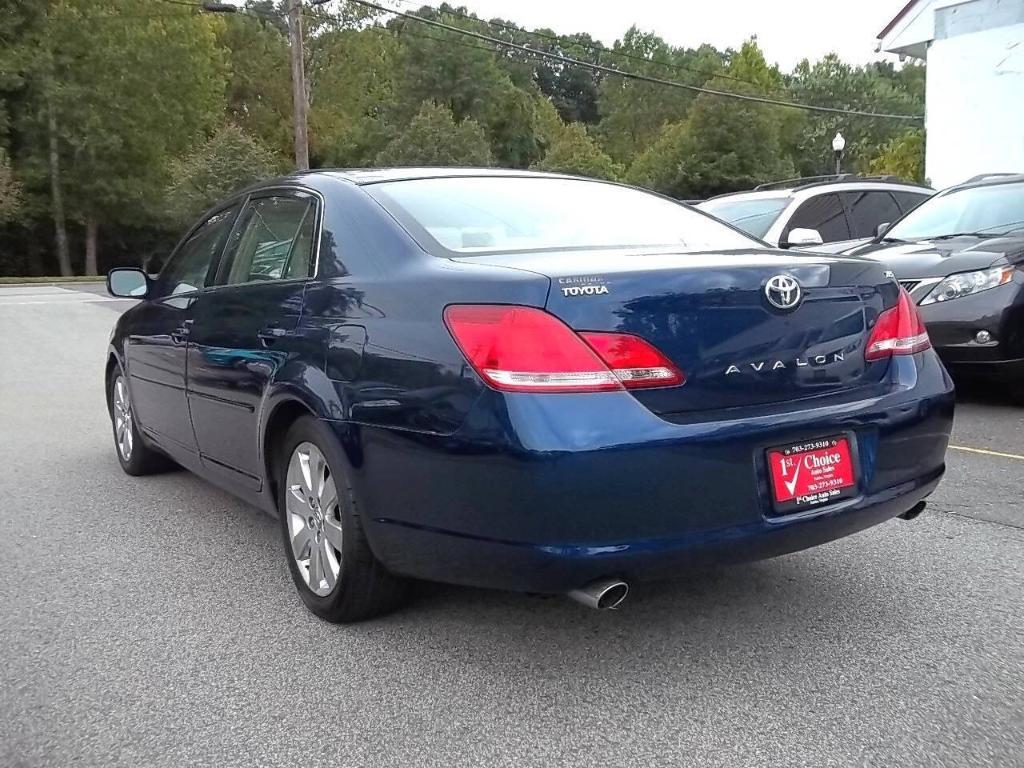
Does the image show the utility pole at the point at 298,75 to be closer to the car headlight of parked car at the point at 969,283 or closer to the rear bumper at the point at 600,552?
the car headlight of parked car at the point at 969,283

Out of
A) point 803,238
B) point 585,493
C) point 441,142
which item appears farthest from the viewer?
point 441,142

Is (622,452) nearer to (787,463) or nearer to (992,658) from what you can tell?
(787,463)

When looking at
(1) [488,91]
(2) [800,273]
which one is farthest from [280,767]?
(1) [488,91]

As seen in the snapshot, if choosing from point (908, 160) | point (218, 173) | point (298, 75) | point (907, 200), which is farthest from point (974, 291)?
point (218, 173)

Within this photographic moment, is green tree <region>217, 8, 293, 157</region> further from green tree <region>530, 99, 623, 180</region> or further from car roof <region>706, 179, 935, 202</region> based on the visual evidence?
car roof <region>706, 179, 935, 202</region>

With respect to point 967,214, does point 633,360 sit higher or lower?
lower

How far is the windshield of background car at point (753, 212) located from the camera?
9.16 m

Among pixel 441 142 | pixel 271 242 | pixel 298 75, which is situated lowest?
pixel 271 242

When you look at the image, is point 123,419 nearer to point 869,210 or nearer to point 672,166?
point 869,210

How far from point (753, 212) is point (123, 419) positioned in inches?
237

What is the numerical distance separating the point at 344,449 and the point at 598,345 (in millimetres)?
925

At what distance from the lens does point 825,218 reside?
949 centimetres

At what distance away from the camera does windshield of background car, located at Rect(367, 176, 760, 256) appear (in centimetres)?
345

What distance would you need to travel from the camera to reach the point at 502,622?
3508 mm
